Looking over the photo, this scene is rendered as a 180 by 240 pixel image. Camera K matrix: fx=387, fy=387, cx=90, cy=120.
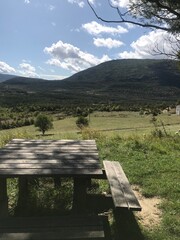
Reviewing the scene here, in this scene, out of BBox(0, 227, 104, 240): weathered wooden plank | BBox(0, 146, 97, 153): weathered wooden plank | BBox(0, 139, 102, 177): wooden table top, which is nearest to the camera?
BBox(0, 227, 104, 240): weathered wooden plank

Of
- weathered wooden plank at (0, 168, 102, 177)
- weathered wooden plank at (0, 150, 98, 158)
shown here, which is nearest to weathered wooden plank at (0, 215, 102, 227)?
weathered wooden plank at (0, 168, 102, 177)

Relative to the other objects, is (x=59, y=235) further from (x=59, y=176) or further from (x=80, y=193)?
(x=80, y=193)

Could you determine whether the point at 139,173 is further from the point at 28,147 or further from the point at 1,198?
the point at 1,198

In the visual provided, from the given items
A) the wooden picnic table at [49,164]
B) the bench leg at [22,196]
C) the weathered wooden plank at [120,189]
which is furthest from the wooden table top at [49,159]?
the bench leg at [22,196]

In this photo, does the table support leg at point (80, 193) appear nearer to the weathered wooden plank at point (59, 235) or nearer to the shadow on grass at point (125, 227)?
the shadow on grass at point (125, 227)

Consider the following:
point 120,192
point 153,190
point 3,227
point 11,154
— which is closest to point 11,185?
point 11,154

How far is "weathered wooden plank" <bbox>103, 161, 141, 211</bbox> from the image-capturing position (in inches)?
164

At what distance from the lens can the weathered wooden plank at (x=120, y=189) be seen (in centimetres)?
416

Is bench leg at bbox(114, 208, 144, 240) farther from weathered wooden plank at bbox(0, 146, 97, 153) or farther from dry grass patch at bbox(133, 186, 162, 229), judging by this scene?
weathered wooden plank at bbox(0, 146, 97, 153)

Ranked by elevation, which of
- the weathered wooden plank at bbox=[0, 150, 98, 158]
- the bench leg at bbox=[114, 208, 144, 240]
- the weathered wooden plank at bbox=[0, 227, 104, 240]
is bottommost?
the bench leg at bbox=[114, 208, 144, 240]

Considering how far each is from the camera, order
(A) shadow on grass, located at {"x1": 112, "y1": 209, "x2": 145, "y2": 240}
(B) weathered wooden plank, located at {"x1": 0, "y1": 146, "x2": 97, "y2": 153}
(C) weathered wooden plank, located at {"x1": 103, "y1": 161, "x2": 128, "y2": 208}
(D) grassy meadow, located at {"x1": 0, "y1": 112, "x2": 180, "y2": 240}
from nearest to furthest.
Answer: (C) weathered wooden plank, located at {"x1": 103, "y1": 161, "x2": 128, "y2": 208}
(A) shadow on grass, located at {"x1": 112, "y1": 209, "x2": 145, "y2": 240}
(D) grassy meadow, located at {"x1": 0, "y1": 112, "x2": 180, "y2": 240}
(B) weathered wooden plank, located at {"x1": 0, "y1": 146, "x2": 97, "y2": 153}

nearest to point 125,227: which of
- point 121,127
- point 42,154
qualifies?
point 42,154

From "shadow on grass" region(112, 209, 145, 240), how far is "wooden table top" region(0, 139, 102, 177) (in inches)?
32.8

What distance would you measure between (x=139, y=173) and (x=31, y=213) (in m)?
3.29
